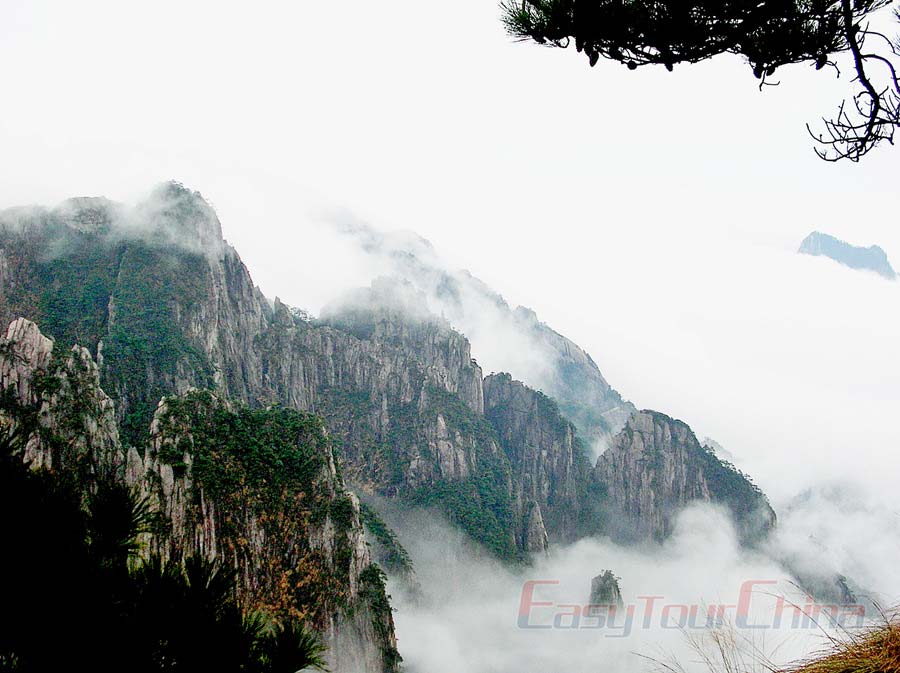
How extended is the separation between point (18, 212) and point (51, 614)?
6882 cm

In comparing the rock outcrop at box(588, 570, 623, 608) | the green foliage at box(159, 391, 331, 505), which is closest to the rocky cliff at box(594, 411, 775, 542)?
the rock outcrop at box(588, 570, 623, 608)

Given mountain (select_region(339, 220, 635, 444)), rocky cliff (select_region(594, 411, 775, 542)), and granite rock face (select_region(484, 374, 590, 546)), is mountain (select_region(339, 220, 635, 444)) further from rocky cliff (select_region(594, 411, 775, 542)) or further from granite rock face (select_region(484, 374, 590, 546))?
rocky cliff (select_region(594, 411, 775, 542))

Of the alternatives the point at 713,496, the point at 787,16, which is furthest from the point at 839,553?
the point at 787,16

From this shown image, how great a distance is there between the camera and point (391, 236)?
159 metres

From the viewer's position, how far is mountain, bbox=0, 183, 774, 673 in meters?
32.7

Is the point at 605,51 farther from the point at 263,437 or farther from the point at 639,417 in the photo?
the point at 639,417

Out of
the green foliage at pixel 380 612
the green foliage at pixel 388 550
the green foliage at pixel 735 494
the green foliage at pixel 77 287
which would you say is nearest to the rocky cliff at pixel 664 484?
the green foliage at pixel 735 494

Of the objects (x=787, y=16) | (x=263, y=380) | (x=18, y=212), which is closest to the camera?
(x=787, y=16)

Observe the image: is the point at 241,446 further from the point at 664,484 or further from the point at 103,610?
the point at 664,484

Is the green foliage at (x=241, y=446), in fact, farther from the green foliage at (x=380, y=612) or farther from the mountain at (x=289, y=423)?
the green foliage at (x=380, y=612)

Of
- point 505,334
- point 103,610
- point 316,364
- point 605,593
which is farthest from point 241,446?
point 505,334

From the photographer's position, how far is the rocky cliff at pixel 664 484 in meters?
82.3

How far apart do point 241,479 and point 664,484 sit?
213ft

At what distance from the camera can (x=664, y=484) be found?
82.2 metres
